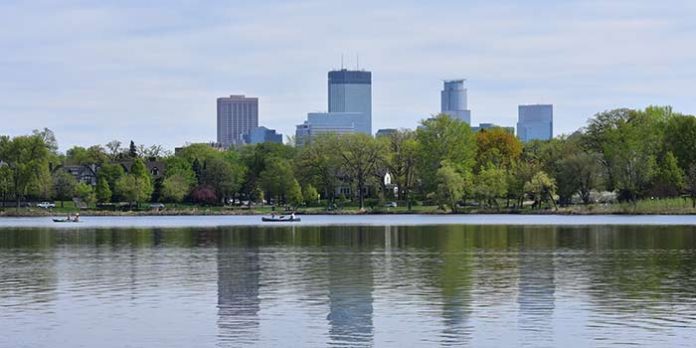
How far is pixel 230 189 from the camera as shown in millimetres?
151875

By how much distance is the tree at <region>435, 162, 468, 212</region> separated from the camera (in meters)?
126

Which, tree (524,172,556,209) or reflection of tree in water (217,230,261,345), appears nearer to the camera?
reflection of tree in water (217,230,261,345)

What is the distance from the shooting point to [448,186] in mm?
125875

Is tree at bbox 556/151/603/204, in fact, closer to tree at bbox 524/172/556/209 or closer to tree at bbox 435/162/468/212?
tree at bbox 524/172/556/209

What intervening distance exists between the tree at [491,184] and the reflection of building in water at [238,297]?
7635 centimetres

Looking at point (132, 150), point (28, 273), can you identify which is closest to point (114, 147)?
Answer: point (132, 150)

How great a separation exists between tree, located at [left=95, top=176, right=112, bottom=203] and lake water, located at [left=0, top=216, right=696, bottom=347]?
8407cm

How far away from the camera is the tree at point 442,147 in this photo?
133 metres

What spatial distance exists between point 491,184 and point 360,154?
1681 centimetres

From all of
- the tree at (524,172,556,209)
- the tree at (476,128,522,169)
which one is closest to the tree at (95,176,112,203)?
the tree at (476,128,522,169)

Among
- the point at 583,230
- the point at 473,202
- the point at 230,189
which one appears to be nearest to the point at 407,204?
the point at 473,202

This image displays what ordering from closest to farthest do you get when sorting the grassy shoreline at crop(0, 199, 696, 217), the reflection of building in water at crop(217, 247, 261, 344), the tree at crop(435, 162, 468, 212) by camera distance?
the reflection of building in water at crop(217, 247, 261, 344)
the grassy shoreline at crop(0, 199, 696, 217)
the tree at crop(435, 162, 468, 212)

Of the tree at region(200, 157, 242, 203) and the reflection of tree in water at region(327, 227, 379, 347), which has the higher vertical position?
the tree at region(200, 157, 242, 203)

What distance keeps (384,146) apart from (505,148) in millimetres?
17293
